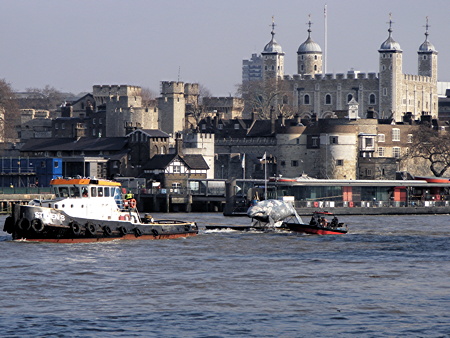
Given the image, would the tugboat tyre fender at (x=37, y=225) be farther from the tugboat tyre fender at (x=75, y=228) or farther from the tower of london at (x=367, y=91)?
the tower of london at (x=367, y=91)

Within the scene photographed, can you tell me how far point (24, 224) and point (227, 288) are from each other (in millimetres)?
19351

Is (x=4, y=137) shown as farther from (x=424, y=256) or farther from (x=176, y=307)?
(x=176, y=307)

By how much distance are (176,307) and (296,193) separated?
63723 mm

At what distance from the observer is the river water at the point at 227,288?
3856 centimetres

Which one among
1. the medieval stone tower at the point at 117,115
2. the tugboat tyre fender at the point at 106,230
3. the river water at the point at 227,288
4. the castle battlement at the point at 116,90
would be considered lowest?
the river water at the point at 227,288

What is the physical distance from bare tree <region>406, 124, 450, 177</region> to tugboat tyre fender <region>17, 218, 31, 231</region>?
3242 inches

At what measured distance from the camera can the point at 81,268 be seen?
52906mm

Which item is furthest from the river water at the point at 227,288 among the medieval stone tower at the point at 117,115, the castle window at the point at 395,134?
the medieval stone tower at the point at 117,115

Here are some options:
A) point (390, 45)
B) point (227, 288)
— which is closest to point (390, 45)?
point (390, 45)

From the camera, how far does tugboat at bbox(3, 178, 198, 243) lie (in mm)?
62188

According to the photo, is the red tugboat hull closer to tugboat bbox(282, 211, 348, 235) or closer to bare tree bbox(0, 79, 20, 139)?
tugboat bbox(282, 211, 348, 235)

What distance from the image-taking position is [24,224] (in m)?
62.2

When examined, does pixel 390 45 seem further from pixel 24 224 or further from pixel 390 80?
pixel 24 224

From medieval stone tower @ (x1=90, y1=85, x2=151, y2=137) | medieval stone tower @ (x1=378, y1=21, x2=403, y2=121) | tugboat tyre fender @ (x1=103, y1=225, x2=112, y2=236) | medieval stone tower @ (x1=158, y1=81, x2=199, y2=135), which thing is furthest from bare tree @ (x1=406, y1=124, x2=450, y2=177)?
tugboat tyre fender @ (x1=103, y1=225, x2=112, y2=236)
